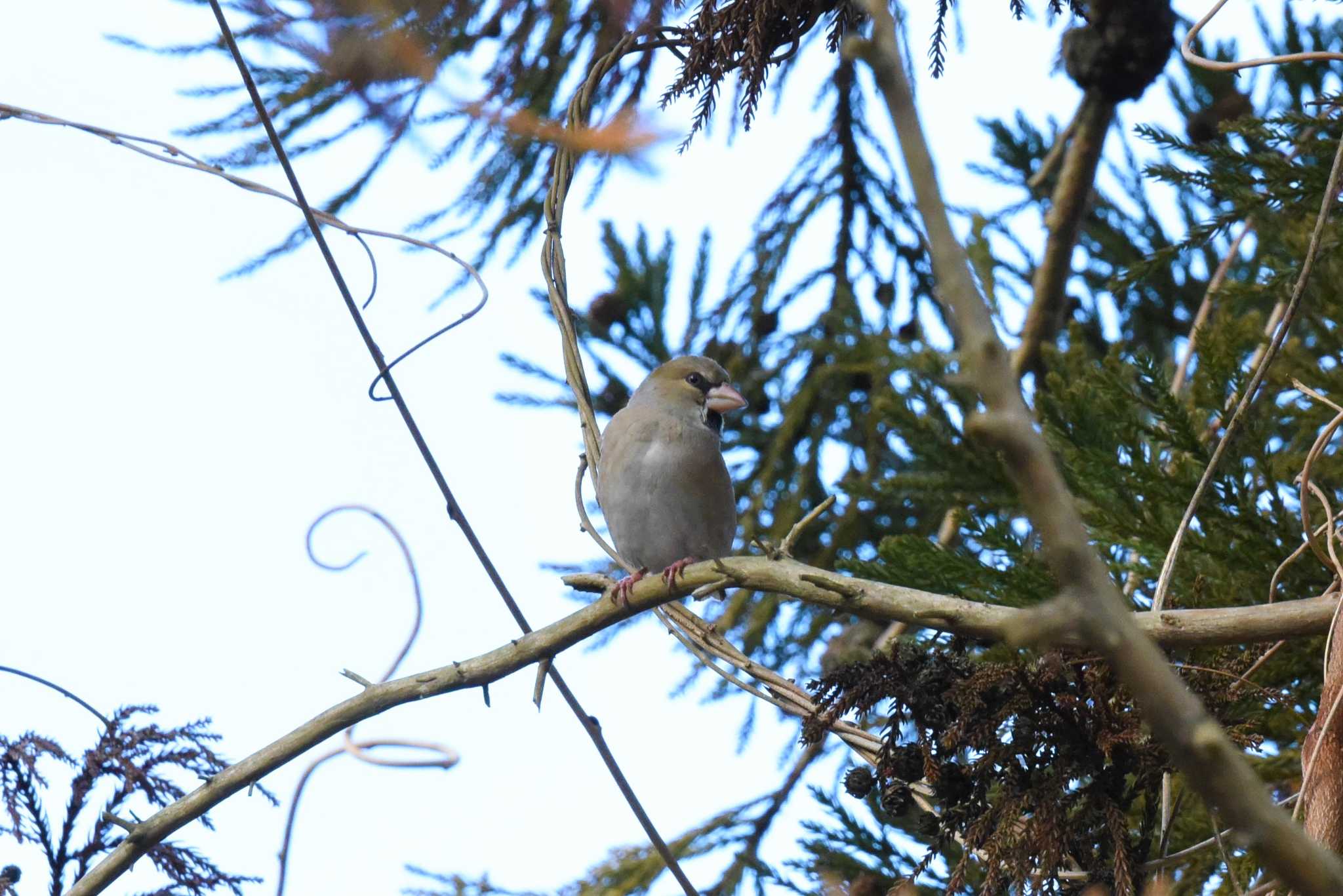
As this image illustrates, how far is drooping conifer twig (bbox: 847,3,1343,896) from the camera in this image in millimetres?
838

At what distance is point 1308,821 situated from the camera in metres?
2.19

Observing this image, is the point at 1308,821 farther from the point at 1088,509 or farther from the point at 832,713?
the point at 1088,509

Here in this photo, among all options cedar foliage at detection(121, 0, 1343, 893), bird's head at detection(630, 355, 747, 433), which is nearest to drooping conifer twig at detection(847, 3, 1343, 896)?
cedar foliage at detection(121, 0, 1343, 893)

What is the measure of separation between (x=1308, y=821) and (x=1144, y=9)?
3676 millimetres

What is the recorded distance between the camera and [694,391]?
501 centimetres

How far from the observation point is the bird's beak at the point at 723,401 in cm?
496

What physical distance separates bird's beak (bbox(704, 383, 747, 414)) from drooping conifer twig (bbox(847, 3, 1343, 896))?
4048mm

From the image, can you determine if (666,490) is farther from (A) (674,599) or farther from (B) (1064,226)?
(B) (1064,226)

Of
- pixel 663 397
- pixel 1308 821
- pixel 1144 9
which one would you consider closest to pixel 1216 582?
pixel 1308 821

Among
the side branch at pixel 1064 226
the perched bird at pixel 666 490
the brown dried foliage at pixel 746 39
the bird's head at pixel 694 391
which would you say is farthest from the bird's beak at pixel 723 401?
the brown dried foliage at pixel 746 39

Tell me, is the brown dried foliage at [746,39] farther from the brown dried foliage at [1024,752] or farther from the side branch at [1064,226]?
the side branch at [1064,226]

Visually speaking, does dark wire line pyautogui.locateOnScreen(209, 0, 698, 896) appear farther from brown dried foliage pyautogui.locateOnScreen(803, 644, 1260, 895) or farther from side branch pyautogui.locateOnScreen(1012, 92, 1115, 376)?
side branch pyautogui.locateOnScreen(1012, 92, 1115, 376)

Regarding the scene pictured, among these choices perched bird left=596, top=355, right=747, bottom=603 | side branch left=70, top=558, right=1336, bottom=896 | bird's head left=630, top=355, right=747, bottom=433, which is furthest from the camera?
bird's head left=630, top=355, right=747, bottom=433

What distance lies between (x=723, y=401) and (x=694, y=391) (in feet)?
0.39
